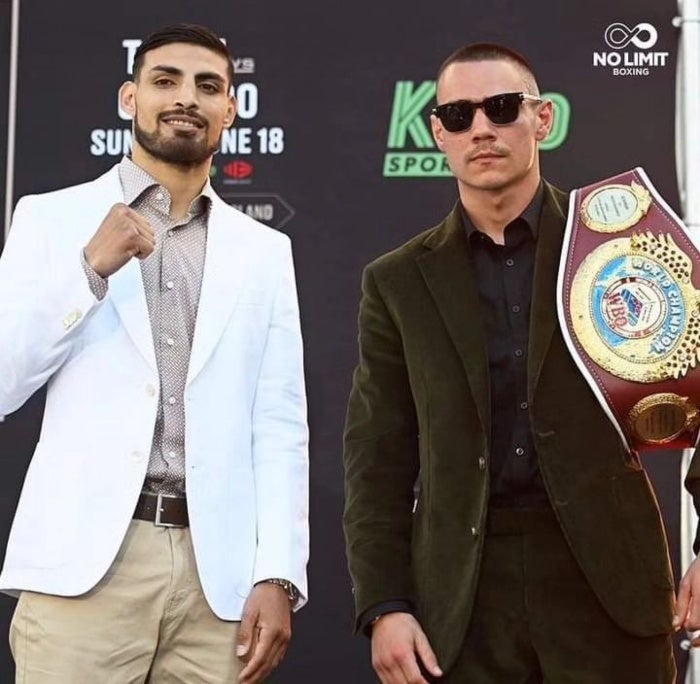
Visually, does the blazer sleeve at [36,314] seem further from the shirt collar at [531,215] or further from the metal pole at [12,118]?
the metal pole at [12,118]

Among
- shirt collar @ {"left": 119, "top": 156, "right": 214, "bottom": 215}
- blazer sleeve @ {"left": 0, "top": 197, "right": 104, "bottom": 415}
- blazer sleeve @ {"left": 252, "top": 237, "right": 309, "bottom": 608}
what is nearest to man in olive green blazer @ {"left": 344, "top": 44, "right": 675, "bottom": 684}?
blazer sleeve @ {"left": 252, "top": 237, "right": 309, "bottom": 608}

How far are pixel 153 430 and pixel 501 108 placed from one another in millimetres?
1001

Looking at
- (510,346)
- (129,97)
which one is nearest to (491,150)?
(510,346)

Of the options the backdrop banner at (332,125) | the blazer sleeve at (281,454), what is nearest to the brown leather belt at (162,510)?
the blazer sleeve at (281,454)

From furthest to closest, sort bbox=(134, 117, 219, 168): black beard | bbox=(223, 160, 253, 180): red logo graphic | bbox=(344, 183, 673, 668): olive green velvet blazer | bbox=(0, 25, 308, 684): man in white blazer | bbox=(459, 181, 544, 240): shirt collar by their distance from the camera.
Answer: bbox=(223, 160, 253, 180): red logo graphic → bbox=(134, 117, 219, 168): black beard → bbox=(459, 181, 544, 240): shirt collar → bbox=(0, 25, 308, 684): man in white blazer → bbox=(344, 183, 673, 668): olive green velvet blazer

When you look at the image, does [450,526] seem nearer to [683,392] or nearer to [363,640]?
[683,392]

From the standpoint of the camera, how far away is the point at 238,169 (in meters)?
4.56

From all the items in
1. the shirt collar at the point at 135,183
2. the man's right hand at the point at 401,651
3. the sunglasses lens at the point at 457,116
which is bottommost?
the man's right hand at the point at 401,651

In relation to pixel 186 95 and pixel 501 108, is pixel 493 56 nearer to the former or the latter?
pixel 501 108

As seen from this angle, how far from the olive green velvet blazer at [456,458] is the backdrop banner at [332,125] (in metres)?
1.37

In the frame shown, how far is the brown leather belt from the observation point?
3029mm

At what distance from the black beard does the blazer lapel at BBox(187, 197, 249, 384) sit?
13 cm

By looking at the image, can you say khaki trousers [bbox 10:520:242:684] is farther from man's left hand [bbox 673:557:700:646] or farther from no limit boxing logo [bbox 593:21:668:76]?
no limit boxing logo [bbox 593:21:668:76]

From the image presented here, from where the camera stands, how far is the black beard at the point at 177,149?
3.23 metres
